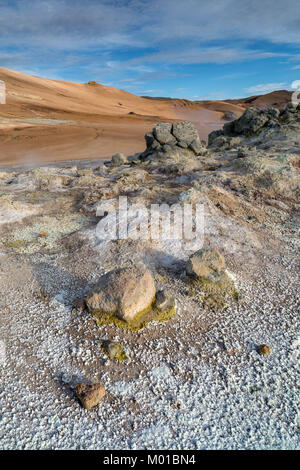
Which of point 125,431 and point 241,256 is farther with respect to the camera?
point 241,256

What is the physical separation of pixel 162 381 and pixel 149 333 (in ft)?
1.50

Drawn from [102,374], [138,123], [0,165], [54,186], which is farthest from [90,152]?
[102,374]

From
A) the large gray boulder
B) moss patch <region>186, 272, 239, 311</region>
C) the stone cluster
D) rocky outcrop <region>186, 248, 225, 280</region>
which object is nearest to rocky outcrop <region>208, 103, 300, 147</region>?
the stone cluster

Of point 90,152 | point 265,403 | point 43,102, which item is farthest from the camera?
point 43,102

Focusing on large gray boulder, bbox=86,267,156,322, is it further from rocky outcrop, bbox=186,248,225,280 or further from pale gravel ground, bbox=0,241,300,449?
rocky outcrop, bbox=186,248,225,280

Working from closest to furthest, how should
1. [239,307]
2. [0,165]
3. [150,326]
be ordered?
[150,326]
[239,307]
[0,165]

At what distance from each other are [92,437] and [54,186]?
5.51 m

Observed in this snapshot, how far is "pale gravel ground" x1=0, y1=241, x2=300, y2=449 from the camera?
189cm

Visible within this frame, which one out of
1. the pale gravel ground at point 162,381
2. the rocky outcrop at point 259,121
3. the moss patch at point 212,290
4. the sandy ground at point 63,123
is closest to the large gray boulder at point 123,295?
the pale gravel ground at point 162,381

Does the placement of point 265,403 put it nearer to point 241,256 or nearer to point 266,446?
point 266,446

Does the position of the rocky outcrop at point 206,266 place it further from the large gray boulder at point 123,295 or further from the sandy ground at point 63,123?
the sandy ground at point 63,123

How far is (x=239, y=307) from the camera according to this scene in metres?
2.93

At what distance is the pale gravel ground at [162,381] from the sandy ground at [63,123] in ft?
45.5

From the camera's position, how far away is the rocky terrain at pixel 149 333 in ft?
6.37
